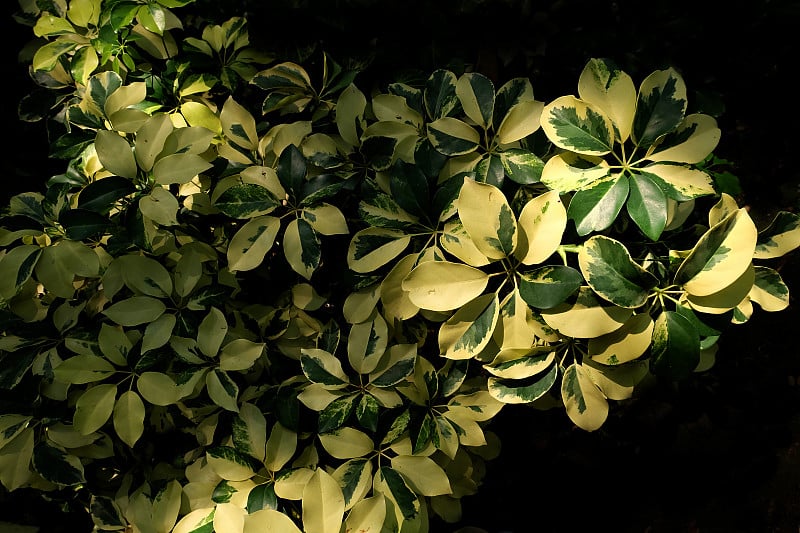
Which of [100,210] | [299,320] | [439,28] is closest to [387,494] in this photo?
[299,320]

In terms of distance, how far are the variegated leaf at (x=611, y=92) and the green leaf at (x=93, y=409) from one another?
31.5 inches

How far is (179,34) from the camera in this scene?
→ 1.36 m

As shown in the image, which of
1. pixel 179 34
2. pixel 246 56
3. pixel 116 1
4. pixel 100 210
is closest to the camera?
pixel 100 210

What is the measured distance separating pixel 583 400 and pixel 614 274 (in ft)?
0.65

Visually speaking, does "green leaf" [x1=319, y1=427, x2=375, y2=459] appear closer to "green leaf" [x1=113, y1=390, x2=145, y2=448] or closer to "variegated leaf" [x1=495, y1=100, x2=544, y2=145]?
"green leaf" [x1=113, y1=390, x2=145, y2=448]

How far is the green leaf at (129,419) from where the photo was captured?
88 centimetres

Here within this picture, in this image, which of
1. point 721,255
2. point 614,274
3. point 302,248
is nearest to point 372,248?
point 302,248

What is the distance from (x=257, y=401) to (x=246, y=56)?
677 millimetres

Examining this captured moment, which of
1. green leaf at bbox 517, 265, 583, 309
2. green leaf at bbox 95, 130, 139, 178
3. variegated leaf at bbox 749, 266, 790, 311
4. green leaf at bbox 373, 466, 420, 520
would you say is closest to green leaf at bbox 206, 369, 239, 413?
green leaf at bbox 373, 466, 420, 520

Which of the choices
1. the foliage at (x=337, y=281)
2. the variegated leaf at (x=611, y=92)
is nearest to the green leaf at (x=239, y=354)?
the foliage at (x=337, y=281)

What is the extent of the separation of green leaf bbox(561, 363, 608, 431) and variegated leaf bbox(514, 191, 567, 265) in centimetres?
18

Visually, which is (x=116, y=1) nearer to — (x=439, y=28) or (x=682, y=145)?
(x=439, y=28)

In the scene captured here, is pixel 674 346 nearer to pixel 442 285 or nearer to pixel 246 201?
pixel 442 285

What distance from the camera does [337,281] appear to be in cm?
104
